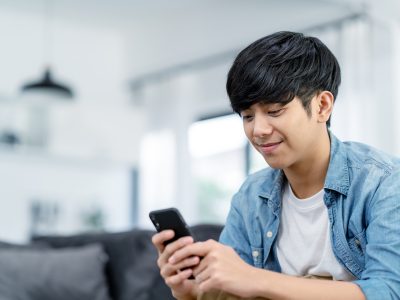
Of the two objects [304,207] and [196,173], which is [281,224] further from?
[196,173]

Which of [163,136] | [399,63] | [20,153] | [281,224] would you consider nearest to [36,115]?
[20,153]

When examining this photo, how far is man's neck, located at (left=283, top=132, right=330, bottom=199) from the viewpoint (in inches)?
65.6

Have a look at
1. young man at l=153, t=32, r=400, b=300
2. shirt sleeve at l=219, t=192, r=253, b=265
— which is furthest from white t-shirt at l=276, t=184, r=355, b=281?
shirt sleeve at l=219, t=192, r=253, b=265

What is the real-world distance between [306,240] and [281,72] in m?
0.43

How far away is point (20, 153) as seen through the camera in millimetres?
5840

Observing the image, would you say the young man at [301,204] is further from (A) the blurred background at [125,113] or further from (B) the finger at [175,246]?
(A) the blurred background at [125,113]

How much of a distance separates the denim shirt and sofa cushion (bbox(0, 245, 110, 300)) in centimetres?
150

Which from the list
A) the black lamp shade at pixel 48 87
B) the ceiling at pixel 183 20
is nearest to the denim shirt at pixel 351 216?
the black lamp shade at pixel 48 87

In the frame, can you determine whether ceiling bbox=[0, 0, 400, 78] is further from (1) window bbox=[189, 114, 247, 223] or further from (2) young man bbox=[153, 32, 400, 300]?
(2) young man bbox=[153, 32, 400, 300]

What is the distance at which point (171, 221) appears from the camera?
156 cm

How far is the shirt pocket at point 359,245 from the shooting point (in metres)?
1.59

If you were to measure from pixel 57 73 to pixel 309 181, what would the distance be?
16.5 feet

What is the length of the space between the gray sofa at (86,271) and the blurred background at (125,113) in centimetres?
235

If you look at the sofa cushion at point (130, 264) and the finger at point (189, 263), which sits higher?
the finger at point (189, 263)
